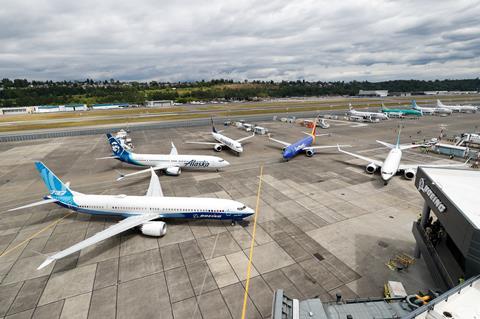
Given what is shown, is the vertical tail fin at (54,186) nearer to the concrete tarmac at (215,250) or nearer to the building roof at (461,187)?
the concrete tarmac at (215,250)

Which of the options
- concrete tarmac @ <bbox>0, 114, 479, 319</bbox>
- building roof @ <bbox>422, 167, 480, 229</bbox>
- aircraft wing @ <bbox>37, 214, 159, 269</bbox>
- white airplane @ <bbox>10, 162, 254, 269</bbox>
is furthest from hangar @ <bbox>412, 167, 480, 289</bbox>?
aircraft wing @ <bbox>37, 214, 159, 269</bbox>

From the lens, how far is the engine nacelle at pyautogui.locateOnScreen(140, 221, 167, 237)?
2816 cm

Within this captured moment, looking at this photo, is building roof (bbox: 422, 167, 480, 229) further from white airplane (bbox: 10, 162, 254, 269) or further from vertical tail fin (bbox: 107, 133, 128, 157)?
vertical tail fin (bbox: 107, 133, 128, 157)

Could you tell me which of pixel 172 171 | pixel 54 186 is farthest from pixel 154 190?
pixel 172 171

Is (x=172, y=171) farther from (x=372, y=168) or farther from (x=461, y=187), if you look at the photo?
(x=461, y=187)

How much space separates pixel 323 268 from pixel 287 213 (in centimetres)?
1089

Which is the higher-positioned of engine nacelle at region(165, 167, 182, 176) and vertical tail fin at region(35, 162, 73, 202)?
vertical tail fin at region(35, 162, 73, 202)

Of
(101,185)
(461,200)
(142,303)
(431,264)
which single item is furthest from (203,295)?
(101,185)

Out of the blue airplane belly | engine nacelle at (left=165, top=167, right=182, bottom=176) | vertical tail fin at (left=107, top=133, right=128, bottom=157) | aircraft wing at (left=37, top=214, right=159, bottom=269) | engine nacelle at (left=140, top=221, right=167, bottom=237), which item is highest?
vertical tail fin at (left=107, top=133, right=128, bottom=157)

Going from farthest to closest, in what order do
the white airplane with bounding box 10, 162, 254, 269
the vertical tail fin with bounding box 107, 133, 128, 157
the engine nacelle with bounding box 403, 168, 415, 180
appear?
1. the vertical tail fin with bounding box 107, 133, 128, 157
2. the engine nacelle with bounding box 403, 168, 415, 180
3. the white airplane with bounding box 10, 162, 254, 269

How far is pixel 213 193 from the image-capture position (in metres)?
40.8

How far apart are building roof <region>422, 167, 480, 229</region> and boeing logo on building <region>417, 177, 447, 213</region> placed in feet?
2.32

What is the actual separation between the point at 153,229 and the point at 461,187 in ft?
98.8

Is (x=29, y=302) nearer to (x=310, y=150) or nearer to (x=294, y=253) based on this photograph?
(x=294, y=253)
